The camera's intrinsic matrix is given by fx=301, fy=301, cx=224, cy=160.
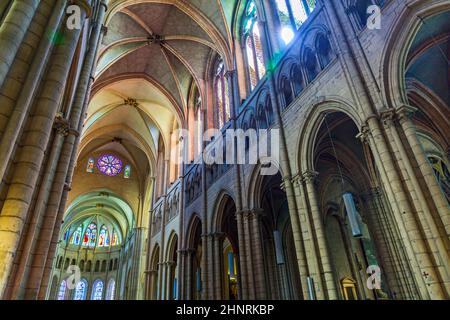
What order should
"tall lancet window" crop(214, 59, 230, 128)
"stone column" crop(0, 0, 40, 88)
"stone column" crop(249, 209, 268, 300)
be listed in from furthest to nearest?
"tall lancet window" crop(214, 59, 230, 128), "stone column" crop(249, 209, 268, 300), "stone column" crop(0, 0, 40, 88)

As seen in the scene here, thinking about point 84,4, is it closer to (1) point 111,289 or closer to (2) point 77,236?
(1) point 111,289

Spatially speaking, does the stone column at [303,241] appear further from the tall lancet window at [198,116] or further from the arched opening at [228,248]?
the tall lancet window at [198,116]

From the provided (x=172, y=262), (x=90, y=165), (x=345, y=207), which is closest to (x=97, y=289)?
(x=90, y=165)

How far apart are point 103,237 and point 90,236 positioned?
1.59 meters

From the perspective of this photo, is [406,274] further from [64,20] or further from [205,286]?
[64,20]

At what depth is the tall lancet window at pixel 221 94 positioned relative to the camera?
56.2ft

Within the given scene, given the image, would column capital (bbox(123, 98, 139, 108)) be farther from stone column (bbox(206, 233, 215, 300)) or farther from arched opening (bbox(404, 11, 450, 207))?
arched opening (bbox(404, 11, 450, 207))

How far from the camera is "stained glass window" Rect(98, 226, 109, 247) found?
3925 cm

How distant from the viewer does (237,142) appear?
13398 millimetres

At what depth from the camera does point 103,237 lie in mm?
39781

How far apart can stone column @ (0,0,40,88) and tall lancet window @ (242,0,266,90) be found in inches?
415

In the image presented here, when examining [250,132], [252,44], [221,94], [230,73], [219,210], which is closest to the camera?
[250,132]

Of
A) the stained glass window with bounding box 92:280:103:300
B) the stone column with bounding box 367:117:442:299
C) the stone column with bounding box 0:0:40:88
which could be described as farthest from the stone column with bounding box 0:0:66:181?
the stained glass window with bounding box 92:280:103:300
